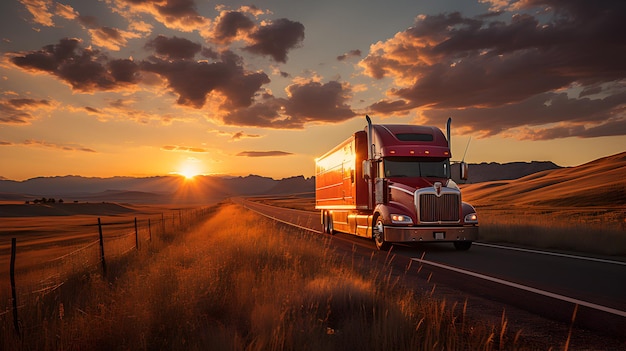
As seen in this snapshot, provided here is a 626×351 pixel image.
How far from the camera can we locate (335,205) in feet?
68.3

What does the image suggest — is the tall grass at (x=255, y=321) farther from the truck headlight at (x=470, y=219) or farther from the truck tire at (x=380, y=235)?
the truck headlight at (x=470, y=219)

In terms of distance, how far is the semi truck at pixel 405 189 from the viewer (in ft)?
45.5

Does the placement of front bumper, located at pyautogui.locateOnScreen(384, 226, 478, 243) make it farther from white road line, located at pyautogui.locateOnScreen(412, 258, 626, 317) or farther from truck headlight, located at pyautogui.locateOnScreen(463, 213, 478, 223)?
white road line, located at pyautogui.locateOnScreen(412, 258, 626, 317)

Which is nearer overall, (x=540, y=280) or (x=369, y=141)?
(x=540, y=280)

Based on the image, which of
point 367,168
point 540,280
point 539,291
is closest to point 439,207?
point 367,168

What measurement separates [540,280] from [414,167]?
6395mm

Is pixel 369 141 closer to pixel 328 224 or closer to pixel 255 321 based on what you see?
pixel 328 224

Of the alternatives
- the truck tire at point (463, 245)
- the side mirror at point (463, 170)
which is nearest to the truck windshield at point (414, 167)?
the side mirror at point (463, 170)

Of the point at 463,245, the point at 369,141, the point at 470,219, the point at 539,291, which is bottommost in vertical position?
the point at 463,245

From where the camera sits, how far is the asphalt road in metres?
6.67

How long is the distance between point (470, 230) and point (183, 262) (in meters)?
8.80

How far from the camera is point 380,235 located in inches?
585

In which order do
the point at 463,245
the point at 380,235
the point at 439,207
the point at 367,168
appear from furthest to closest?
the point at 463,245 → the point at 367,168 → the point at 380,235 → the point at 439,207

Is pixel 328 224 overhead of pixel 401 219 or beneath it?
→ beneath
